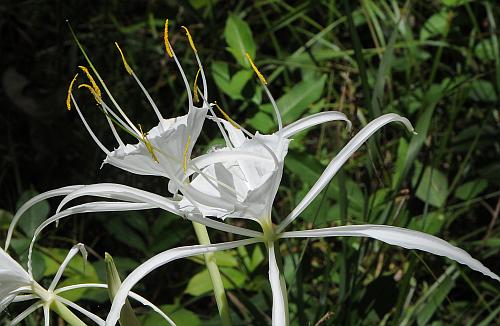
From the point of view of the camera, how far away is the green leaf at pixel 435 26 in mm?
1886

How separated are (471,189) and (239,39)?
1.85ft

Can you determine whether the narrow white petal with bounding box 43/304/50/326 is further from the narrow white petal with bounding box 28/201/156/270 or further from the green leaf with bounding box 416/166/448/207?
the green leaf with bounding box 416/166/448/207

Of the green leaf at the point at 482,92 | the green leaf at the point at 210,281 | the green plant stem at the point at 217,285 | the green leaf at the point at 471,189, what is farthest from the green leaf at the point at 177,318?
the green leaf at the point at 482,92

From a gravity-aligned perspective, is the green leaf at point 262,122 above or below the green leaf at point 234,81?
below

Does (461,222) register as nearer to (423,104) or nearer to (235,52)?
(423,104)

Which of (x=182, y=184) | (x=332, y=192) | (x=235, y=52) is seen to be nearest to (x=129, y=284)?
(x=182, y=184)

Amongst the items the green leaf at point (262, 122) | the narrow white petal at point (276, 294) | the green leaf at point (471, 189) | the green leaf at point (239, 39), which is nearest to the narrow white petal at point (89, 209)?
the narrow white petal at point (276, 294)

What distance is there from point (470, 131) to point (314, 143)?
44 centimetres

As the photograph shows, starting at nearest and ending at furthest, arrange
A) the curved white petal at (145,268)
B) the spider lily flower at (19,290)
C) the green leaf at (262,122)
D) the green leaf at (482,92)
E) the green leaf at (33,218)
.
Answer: the curved white petal at (145,268)
the spider lily flower at (19,290)
the green leaf at (33,218)
the green leaf at (262,122)
the green leaf at (482,92)

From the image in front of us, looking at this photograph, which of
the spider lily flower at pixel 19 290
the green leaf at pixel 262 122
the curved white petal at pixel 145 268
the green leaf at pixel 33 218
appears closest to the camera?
the curved white petal at pixel 145 268

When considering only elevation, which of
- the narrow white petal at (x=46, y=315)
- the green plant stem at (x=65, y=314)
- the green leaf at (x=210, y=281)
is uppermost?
the narrow white petal at (x=46, y=315)

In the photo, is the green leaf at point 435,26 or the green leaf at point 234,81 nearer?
the green leaf at point 234,81

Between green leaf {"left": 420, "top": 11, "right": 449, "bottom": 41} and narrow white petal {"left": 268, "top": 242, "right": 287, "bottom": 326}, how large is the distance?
1.21m

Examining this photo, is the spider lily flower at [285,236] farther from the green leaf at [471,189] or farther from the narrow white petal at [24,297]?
the green leaf at [471,189]
